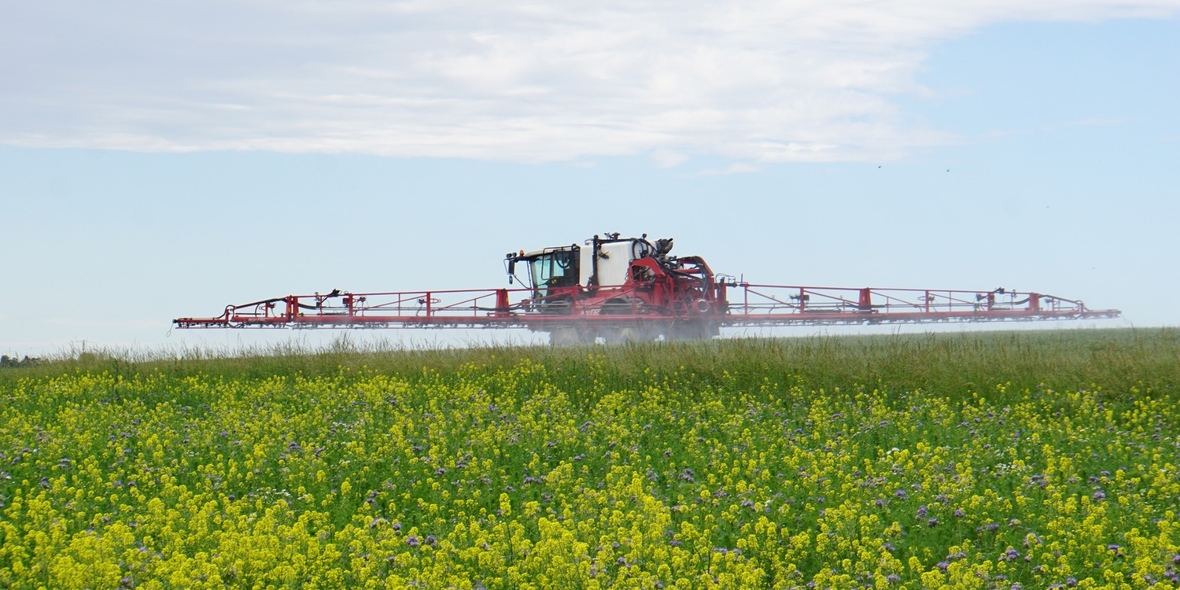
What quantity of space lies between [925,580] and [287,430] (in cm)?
805

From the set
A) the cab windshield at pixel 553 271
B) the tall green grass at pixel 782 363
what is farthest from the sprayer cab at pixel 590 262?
the tall green grass at pixel 782 363

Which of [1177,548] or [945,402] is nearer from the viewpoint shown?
[1177,548]

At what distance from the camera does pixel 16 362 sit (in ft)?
82.7

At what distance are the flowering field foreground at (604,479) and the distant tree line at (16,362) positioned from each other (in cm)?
681

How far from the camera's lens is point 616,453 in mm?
10648

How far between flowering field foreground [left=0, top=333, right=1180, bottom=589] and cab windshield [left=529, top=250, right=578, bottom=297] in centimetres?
1322

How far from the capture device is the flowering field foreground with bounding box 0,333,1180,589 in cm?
714

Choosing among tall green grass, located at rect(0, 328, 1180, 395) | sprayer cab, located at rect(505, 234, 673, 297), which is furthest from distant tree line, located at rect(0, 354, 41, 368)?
sprayer cab, located at rect(505, 234, 673, 297)

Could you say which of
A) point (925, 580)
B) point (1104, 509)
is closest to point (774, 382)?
point (1104, 509)

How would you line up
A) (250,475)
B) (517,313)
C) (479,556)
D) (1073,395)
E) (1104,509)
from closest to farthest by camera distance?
(479,556)
(1104,509)
(250,475)
(1073,395)
(517,313)

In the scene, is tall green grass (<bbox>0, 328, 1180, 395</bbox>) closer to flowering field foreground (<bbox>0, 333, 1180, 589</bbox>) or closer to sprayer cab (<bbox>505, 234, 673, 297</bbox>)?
flowering field foreground (<bbox>0, 333, 1180, 589</bbox>)

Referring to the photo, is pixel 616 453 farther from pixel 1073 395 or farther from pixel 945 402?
pixel 1073 395

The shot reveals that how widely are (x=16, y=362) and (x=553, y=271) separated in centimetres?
1306

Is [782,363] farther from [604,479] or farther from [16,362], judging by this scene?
[16,362]
